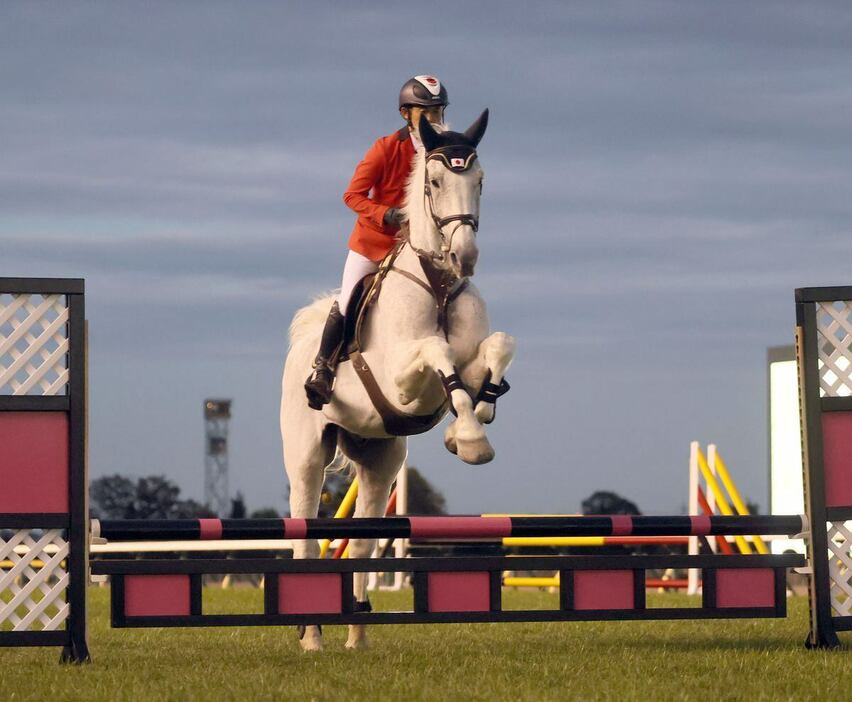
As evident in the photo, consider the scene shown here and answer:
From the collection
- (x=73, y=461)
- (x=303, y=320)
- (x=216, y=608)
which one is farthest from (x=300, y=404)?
(x=216, y=608)

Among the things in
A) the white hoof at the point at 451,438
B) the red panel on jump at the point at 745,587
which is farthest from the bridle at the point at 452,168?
the red panel on jump at the point at 745,587

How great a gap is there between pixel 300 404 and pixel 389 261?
4.71ft

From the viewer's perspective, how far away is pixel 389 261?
23.6ft

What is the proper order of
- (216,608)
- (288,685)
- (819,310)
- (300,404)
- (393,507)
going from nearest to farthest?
(288,685)
(819,310)
(300,404)
(216,608)
(393,507)

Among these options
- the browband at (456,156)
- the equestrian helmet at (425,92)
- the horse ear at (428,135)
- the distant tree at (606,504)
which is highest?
the equestrian helmet at (425,92)

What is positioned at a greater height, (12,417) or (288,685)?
(12,417)

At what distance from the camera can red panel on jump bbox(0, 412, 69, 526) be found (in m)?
6.18

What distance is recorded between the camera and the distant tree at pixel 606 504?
118 feet

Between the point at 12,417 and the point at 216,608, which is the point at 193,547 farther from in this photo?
the point at 12,417

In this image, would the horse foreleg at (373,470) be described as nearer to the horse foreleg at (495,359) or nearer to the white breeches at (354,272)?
the white breeches at (354,272)

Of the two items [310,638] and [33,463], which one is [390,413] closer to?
[310,638]

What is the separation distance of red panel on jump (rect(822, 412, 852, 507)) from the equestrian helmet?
258 cm

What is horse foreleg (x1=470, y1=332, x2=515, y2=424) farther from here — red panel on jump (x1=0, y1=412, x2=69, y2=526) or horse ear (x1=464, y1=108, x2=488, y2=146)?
red panel on jump (x1=0, y1=412, x2=69, y2=526)

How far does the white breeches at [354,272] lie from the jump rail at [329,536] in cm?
158
